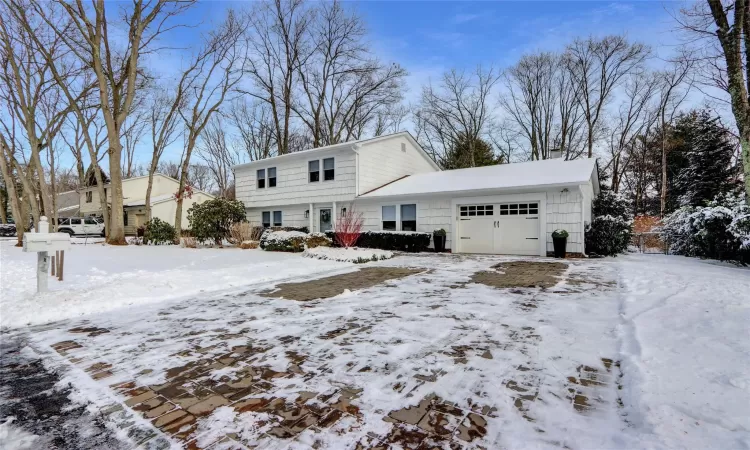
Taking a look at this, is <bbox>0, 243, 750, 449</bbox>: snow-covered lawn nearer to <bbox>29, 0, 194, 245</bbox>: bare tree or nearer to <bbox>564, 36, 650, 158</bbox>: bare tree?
<bbox>29, 0, 194, 245</bbox>: bare tree

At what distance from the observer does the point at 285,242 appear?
12.6 meters

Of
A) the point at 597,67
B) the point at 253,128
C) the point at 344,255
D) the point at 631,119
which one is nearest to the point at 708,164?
the point at 631,119

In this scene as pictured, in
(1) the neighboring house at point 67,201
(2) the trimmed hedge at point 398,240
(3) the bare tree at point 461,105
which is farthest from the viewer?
(1) the neighboring house at point 67,201

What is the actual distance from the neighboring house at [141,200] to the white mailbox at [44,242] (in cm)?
2271

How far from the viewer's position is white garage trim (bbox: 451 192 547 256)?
11.7m

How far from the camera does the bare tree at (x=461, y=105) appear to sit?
25125 mm

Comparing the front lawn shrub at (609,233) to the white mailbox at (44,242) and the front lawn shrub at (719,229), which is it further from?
the white mailbox at (44,242)

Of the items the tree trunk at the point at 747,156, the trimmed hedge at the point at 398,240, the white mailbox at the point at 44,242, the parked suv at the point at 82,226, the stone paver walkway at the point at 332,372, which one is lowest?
the stone paver walkway at the point at 332,372

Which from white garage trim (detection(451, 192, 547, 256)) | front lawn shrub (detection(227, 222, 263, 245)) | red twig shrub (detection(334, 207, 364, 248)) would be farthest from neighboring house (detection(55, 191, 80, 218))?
white garage trim (detection(451, 192, 547, 256))

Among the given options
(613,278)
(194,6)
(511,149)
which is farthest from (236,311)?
(511,149)

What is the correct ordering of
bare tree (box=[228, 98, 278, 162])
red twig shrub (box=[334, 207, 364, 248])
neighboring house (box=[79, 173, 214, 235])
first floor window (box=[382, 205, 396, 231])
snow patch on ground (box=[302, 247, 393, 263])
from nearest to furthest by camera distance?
snow patch on ground (box=[302, 247, 393, 263]) < red twig shrub (box=[334, 207, 364, 248]) < first floor window (box=[382, 205, 396, 231]) < neighboring house (box=[79, 173, 214, 235]) < bare tree (box=[228, 98, 278, 162])

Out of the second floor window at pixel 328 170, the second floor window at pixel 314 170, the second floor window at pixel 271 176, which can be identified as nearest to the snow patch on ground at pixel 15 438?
the second floor window at pixel 328 170

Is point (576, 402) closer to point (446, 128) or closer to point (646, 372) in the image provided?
point (646, 372)

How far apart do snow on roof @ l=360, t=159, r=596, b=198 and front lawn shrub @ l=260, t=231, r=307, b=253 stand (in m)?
3.53
